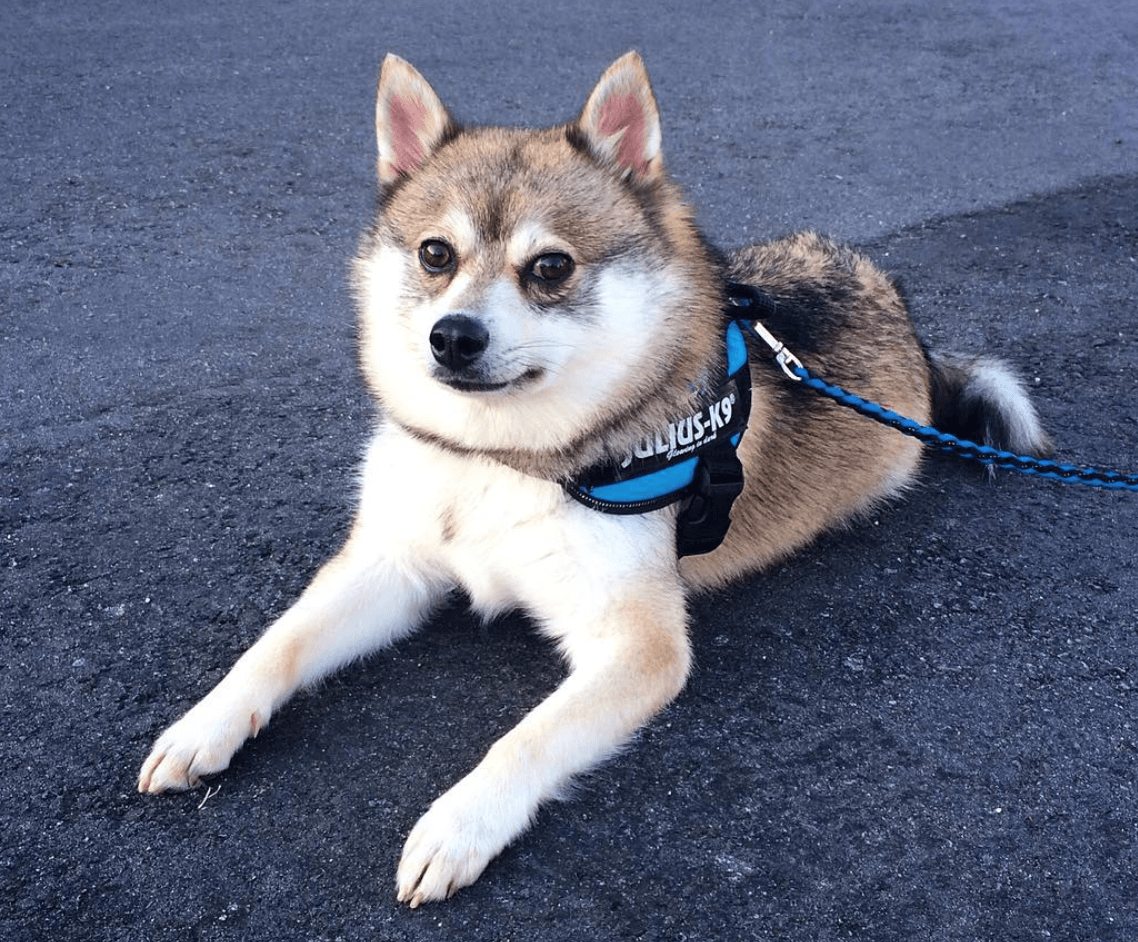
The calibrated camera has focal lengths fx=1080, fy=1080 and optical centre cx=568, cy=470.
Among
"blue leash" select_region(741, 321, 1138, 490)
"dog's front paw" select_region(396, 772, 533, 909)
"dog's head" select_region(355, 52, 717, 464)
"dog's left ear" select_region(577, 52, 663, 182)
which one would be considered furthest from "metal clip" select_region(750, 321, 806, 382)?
"dog's front paw" select_region(396, 772, 533, 909)

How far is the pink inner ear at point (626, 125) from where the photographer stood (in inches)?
108

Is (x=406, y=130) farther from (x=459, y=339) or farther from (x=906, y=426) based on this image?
(x=906, y=426)

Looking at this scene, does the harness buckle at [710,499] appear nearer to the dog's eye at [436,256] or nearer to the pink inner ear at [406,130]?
the dog's eye at [436,256]

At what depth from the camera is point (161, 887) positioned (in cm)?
219

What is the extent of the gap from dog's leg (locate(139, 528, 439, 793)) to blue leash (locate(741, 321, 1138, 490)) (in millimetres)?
1163

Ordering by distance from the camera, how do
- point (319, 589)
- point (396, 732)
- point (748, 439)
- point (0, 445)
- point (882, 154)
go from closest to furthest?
point (396, 732)
point (319, 589)
point (748, 439)
point (0, 445)
point (882, 154)

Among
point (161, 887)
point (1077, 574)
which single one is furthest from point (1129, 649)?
point (161, 887)

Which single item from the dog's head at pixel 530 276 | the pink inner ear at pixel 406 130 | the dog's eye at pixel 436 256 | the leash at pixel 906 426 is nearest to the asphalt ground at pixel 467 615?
the leash at pixel 906 426

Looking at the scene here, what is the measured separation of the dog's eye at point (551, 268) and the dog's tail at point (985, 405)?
68.3 inches

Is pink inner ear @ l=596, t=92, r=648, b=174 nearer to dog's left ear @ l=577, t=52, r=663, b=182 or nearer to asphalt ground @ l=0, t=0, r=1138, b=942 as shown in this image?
dog's left ear @ l=577, t=52, r=663, b=182

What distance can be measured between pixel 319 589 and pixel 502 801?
2.73 feet

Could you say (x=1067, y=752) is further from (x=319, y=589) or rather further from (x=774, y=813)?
(x=319, y=589)

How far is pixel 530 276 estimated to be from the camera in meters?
2.56

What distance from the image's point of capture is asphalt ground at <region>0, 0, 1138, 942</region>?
2.24m
